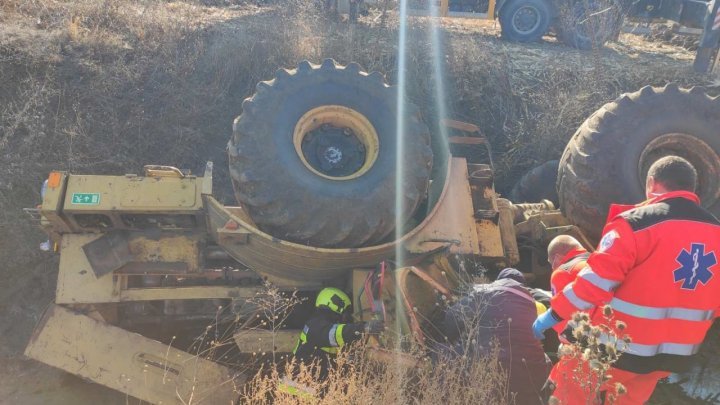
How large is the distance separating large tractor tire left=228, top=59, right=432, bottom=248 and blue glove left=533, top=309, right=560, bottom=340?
1079mm

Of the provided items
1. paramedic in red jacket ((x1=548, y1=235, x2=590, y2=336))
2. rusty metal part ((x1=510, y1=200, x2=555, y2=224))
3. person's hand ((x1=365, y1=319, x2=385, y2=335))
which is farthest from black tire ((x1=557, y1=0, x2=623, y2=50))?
person's hand ((x1=365, y1=319, x2=385, y2=335))

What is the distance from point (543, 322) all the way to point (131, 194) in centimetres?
234

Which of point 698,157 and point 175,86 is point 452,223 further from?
point 175,86

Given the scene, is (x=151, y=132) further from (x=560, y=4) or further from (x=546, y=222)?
(x=560, y=4)

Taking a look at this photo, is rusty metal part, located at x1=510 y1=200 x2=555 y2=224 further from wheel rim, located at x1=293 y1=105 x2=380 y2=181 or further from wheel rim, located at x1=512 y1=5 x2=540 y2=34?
wheel rim, located at x1=512 y1=5 x2=540 y2=34

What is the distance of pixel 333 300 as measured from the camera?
3.14 m

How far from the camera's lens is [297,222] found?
313 cm

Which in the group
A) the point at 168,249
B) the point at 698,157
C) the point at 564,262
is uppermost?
the point at 698,157

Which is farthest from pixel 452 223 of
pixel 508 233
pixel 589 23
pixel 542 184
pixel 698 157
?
pixel 589 23

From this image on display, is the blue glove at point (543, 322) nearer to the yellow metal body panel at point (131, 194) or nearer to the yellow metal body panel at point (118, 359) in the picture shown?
the yellow metal body panel at point (118, 359)

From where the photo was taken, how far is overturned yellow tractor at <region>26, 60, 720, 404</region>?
3.07 m

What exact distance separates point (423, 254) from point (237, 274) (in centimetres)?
119

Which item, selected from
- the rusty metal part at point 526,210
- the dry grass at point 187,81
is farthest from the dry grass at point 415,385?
the dry grass at point 187,81

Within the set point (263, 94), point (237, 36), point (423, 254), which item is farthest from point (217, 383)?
point (237, 36)
